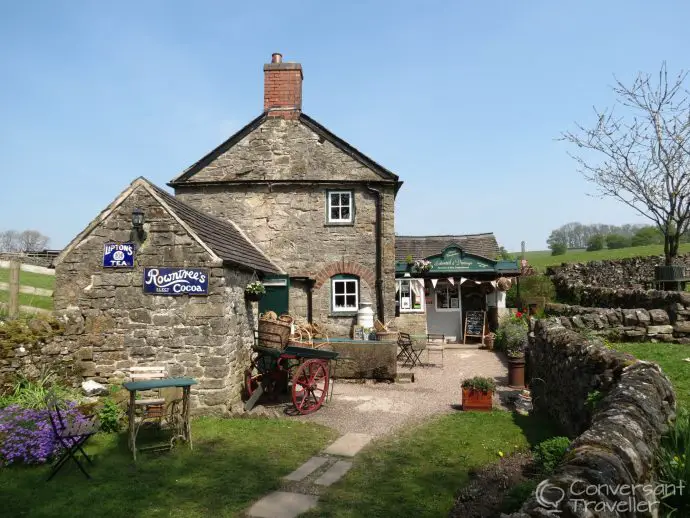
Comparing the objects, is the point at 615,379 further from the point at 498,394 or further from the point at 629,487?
the point at 498,394

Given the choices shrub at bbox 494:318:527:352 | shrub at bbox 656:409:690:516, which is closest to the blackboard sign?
shrub at bbox 494:318:527:352

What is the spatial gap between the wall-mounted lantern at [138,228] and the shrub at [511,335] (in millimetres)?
11603

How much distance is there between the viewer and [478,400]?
9.38 meters

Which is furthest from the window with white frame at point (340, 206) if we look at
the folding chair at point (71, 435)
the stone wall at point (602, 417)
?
the folding chair at point (71, 435)

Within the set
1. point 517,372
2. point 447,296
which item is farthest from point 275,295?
point 447,296

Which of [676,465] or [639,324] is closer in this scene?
[676,465]

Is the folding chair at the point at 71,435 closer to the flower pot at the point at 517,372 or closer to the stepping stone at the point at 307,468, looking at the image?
the stepping stone at the point at 307,468

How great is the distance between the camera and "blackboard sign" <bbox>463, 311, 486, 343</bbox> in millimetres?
19531

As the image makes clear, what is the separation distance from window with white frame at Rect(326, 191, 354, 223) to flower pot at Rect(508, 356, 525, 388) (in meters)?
6.58

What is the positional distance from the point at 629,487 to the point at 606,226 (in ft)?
372

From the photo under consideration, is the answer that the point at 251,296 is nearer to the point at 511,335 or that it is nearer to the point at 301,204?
the point at 301,204

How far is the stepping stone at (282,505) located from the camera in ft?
16.6

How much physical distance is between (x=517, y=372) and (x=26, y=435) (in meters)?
10.1

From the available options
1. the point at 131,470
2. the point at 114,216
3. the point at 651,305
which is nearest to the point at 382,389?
the point at 131,470
